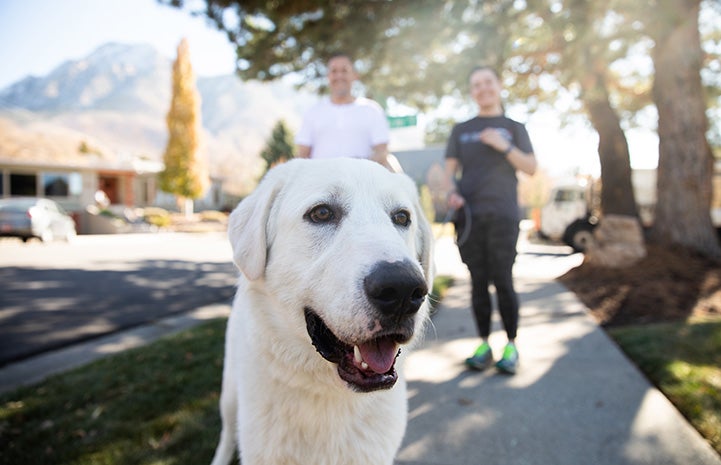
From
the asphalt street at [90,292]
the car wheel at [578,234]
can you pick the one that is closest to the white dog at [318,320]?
the asphalt street at [90,292]

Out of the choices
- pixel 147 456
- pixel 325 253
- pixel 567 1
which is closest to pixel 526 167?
pixel 325 253

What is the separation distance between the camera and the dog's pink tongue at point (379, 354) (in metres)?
1.49

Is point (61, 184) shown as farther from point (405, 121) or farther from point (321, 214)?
point (321, 214)

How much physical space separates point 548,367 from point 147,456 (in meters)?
3.09

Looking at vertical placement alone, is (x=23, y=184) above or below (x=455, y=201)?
below

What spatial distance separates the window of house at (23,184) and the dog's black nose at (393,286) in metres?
32.6

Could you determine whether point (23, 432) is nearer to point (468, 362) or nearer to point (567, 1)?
point (468, 362)

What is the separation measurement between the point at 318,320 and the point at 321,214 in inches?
16.8

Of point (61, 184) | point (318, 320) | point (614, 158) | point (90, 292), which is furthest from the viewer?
point (61, 184)

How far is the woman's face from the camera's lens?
11.5ft

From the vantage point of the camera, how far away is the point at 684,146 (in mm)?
7594

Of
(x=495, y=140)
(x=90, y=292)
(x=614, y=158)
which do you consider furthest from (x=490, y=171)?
(x=614, y=158)

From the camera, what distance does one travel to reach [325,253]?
5.20ft

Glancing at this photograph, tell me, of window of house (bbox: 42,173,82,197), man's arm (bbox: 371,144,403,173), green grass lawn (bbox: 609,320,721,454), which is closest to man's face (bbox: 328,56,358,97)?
man's arm (bbox: 371,144,403,173)
